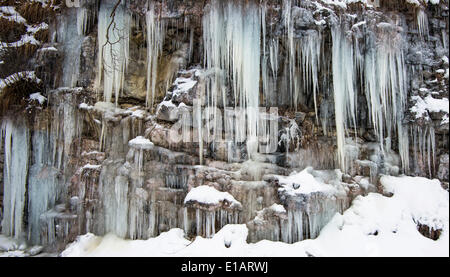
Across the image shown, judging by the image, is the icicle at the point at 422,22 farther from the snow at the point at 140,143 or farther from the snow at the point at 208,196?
the snow at the point at 140,143

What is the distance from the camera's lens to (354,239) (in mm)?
5207

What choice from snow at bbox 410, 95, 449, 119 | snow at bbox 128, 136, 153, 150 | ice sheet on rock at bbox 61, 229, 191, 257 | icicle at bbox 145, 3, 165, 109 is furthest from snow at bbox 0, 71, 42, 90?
snow at bbox 410, 95, 449, 119

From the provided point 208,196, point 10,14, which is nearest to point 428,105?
point 208,196

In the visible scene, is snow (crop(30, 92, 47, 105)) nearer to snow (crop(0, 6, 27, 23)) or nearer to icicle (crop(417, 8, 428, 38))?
snow (crop(0, 6, 27, 23))

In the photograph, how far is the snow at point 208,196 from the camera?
5.45 m

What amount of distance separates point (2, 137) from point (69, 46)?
2396 millimetres

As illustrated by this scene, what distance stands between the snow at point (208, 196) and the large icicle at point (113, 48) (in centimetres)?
270

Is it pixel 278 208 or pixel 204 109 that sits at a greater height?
pixel 204 109

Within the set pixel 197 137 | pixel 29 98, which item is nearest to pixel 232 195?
pixel 197 137

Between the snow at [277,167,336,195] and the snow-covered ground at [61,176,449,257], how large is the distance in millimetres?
632

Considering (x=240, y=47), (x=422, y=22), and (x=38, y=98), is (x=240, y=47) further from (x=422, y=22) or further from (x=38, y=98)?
(x=38, y=98)

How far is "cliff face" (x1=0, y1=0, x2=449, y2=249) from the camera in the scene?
5.90 meters

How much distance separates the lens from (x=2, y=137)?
20.4 feet

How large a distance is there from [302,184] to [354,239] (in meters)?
1.27
